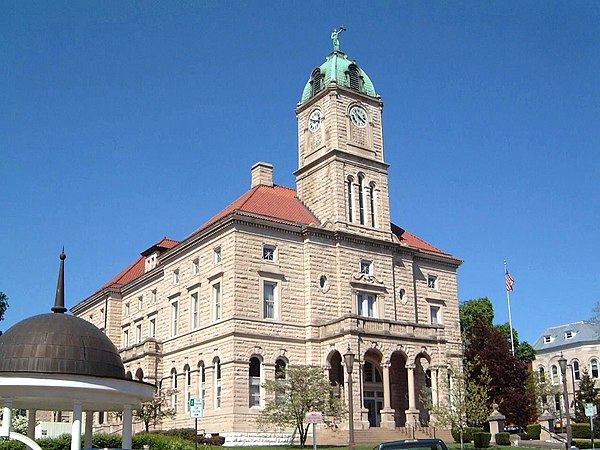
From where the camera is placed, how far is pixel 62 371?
21484mm

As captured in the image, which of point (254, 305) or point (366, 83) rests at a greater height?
point (366, 83)

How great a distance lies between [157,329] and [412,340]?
1891 cm

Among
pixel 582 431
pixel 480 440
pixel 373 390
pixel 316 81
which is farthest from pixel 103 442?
pixel 582 431

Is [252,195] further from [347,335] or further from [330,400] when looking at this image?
[330,400]

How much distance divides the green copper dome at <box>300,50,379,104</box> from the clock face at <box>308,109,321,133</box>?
58.2 inches

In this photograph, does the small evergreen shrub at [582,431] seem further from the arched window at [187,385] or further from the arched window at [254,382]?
the arched window at [187,385]

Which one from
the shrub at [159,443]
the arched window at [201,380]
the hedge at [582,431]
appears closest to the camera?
the shrub at [159,443]

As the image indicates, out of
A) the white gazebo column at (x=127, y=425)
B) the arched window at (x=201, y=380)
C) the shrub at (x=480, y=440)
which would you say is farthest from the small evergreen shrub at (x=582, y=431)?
the white gazebo column at (x=127, y=425)

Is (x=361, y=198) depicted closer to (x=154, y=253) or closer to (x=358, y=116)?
(x=358, y=116)

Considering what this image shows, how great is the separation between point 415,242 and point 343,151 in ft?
32.1

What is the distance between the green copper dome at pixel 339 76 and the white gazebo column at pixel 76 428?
118ft

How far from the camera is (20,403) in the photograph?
2302 cm

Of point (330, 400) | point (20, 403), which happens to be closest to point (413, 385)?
point (330, 400)

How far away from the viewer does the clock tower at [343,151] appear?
169 ft
